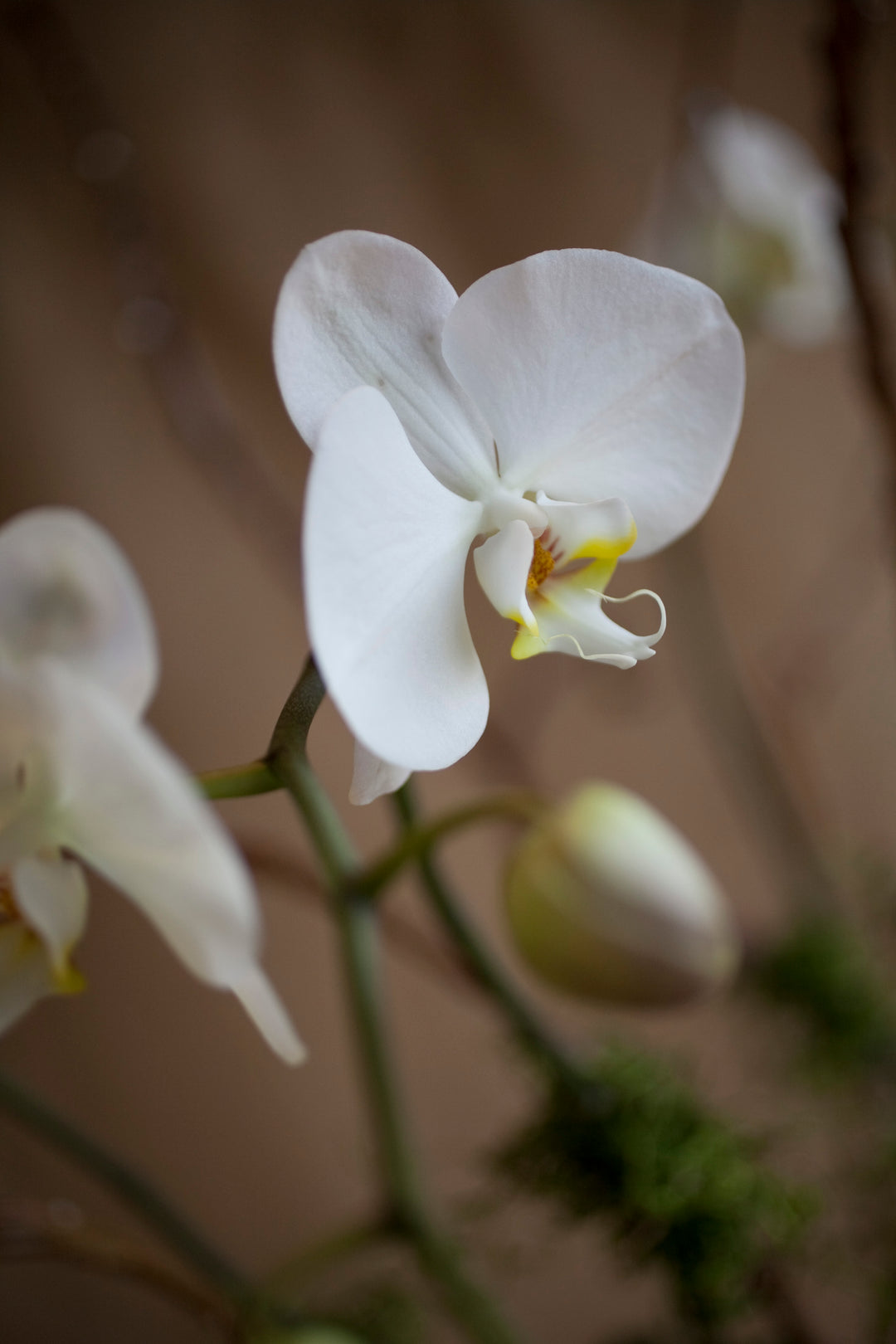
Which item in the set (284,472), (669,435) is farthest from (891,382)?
(284,472)

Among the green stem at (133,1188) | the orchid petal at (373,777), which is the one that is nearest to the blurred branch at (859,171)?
the orchid petal at (373,777)

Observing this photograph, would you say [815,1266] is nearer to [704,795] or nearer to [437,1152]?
[437,1152]

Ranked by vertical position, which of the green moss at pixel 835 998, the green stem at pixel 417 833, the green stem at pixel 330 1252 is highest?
the green stem at pixel 417 833

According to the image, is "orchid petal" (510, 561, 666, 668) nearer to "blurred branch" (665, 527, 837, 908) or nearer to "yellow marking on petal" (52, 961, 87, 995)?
"yellow marking on petal" (52, 961, 87, 995)

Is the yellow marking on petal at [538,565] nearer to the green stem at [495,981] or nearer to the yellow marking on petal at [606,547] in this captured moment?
the yellow marking on petal at [606,547]

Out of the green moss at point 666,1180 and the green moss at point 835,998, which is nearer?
the green moss at point 666,1180

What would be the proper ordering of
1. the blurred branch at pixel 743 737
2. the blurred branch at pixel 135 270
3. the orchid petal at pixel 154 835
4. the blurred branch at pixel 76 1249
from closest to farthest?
1. the orchid petal at pixel 154 835
2. the blurred branch at pixel 76 1249
3. the blurred branch at pixel 135 270
4. the blurred branch at pixel 743 737

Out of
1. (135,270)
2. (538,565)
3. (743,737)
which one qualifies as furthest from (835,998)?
(135,270)
